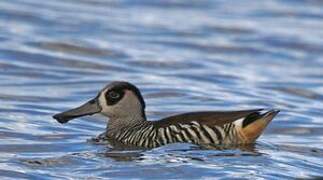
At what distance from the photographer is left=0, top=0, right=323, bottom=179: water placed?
14.1 metres

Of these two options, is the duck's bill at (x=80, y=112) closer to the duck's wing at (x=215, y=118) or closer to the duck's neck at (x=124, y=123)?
the duck's neck at (x=124, y=123)

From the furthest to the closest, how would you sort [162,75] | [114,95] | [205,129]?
[162,75] → [114,95] → [205,129]

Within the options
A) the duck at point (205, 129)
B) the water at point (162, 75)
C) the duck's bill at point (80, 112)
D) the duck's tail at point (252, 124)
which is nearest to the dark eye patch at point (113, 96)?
the duck's bill at point (80, 112)

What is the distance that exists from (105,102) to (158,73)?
19.2 ft

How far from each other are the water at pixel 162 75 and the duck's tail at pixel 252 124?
174 mm

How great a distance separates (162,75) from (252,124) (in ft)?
21.6

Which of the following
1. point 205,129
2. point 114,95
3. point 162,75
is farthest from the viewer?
point 162,75

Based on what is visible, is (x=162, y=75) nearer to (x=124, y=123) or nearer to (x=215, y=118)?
(x=124, y=123)

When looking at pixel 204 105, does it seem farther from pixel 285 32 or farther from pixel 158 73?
pixel 285 32

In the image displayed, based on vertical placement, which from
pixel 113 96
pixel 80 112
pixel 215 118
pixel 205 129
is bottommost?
pixel 205 129

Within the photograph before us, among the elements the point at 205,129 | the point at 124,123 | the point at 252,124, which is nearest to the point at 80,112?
the point at 124,123

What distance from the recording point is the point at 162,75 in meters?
21.2

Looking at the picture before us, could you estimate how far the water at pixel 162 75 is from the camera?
14.1 metres

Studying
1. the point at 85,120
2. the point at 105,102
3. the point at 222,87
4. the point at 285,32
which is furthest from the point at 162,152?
the point at 285,32
